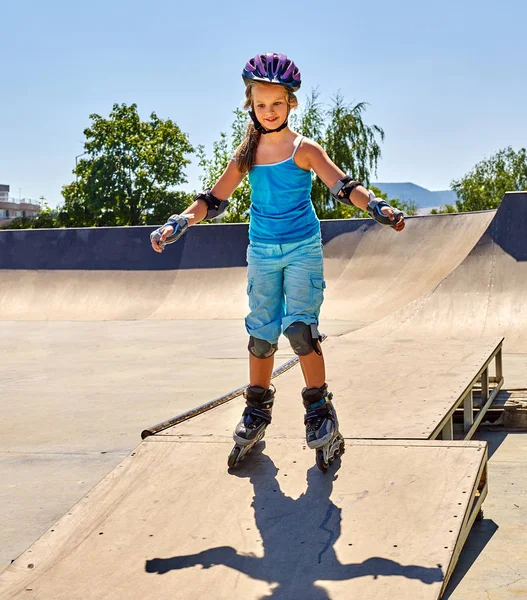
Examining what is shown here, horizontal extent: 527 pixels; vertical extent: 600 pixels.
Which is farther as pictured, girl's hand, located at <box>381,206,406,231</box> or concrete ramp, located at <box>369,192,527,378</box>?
concrete ramp, located at <box>369,192,527,378</box>

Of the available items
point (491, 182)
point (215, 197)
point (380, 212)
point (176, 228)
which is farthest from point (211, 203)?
point (491, 182)

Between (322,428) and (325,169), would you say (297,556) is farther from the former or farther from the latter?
(325,169)

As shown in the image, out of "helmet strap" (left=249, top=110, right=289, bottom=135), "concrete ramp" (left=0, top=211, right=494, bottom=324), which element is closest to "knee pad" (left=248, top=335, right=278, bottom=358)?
"helmet strap" (left=249, top=110, right=289, bottom=135)

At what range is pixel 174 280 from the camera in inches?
595

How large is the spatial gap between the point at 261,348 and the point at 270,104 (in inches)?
42.2

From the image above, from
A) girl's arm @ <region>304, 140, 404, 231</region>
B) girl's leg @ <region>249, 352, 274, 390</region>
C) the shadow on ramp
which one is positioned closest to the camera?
the shadow on ramp

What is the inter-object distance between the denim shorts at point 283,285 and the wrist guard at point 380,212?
358 mm

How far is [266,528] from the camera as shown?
3.12m

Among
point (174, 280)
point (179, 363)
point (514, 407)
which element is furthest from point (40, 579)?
point (174, 280)

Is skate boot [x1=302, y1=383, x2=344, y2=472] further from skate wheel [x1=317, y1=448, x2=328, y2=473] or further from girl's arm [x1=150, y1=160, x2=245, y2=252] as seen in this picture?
girl's arm [x1=150, y1=160, x2=245, y2=252]

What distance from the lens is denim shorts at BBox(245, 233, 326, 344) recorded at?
3615 millimetres

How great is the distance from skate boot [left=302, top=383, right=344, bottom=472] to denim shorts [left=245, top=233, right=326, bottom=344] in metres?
0.31

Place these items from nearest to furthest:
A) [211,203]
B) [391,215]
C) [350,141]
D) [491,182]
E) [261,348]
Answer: [391,215], [261,348], [211,203], [350,141], [491,182]

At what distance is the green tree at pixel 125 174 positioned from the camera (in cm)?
6247
